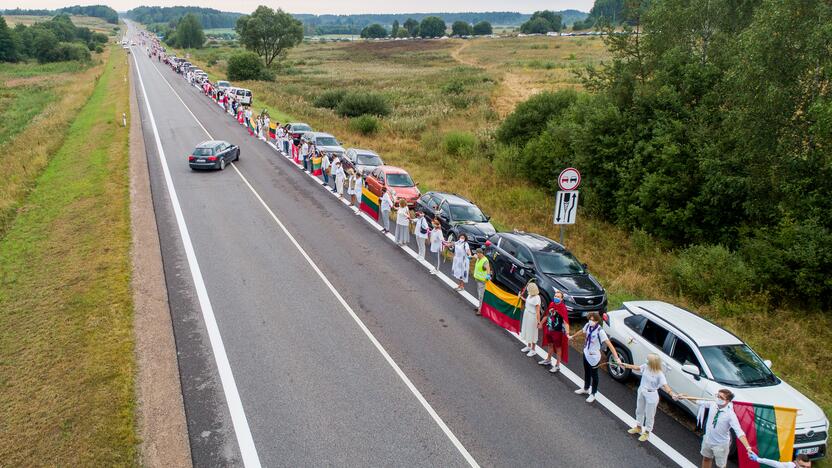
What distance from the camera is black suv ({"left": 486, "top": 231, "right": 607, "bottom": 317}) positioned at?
1340cm

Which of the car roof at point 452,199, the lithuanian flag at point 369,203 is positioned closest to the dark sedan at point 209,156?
the lithuanian flag at point 369,203

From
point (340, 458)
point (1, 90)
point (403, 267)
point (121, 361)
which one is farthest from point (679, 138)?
point (1, 90)

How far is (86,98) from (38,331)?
165 feet

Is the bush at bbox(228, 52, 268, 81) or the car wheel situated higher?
the bush at bbox(228, 52, 268, 81)

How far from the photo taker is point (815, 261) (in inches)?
546

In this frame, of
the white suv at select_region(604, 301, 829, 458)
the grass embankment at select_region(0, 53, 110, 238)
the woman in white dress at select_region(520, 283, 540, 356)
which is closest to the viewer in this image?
the white suv at select_region(604, 301, 829, 458)

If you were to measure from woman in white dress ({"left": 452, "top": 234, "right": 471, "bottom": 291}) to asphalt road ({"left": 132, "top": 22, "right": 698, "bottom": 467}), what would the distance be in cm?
54

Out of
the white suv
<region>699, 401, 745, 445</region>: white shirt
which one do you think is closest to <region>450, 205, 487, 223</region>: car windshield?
the white suv

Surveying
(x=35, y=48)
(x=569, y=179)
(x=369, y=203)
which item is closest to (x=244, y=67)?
(x=369, y=203)

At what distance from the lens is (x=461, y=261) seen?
49.4 ft

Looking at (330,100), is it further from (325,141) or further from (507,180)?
(507,180)

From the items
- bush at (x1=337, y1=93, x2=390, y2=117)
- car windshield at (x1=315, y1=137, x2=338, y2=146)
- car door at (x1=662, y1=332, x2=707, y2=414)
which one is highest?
bush at (x1=337, y1=93, x2=390, y2=117)

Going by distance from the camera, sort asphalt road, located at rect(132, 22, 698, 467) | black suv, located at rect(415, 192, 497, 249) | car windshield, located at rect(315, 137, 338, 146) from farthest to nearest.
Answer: car windshield, located at rect(315, 137, 338, 146) → black suv, located at rect(415, 192, 497, 249) → asphalt road, located at rect(132, 22, 698, 467)

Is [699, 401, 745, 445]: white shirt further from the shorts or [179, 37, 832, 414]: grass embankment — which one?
[179, 37, 832, 414]: grass embankment
